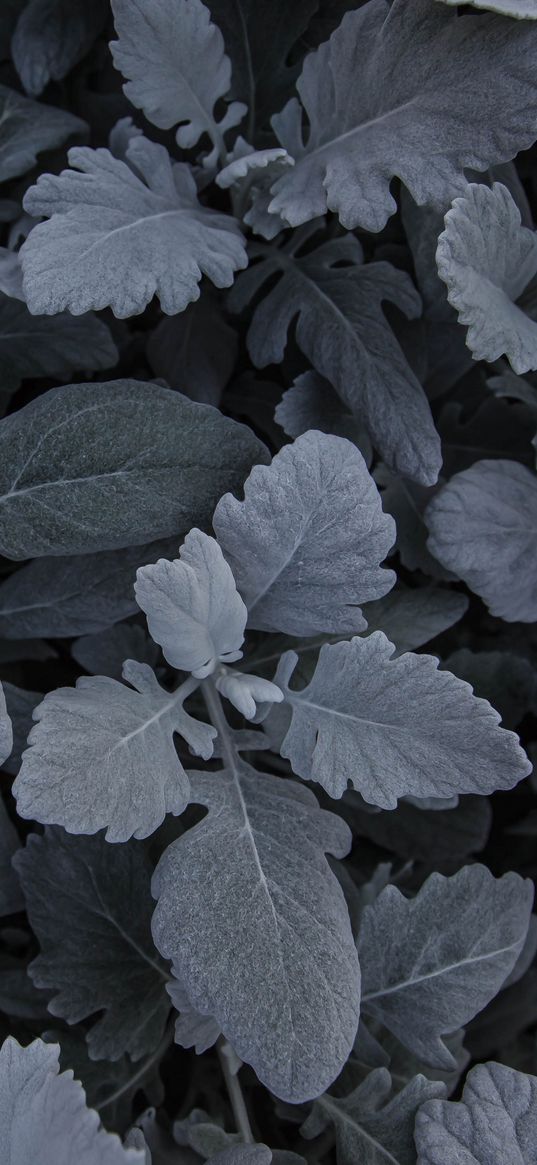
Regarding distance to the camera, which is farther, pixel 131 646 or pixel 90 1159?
pixel 131 646

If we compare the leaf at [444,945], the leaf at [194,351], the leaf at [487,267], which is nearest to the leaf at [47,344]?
the leaf at [194,351]

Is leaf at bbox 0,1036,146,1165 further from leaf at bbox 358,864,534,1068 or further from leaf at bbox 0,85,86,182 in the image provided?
leaf at bbox 0,85,86,182

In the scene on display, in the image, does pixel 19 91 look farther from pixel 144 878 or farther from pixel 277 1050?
pixel 277 1050

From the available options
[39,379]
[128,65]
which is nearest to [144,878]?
[39,379]

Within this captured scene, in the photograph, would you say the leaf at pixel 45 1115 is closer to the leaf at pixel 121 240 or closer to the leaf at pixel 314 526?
the leaf at pixel 314 526

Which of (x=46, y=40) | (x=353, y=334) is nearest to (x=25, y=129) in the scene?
(x=46, y=40)

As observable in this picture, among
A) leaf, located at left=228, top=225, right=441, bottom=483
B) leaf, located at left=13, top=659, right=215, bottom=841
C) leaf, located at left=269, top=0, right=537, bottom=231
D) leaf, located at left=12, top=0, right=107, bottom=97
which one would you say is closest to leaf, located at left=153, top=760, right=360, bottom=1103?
leaf, located at left=13, top=659, right=215, bottom=841

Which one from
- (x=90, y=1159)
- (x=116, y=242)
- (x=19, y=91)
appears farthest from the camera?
(x=19, y=91)
